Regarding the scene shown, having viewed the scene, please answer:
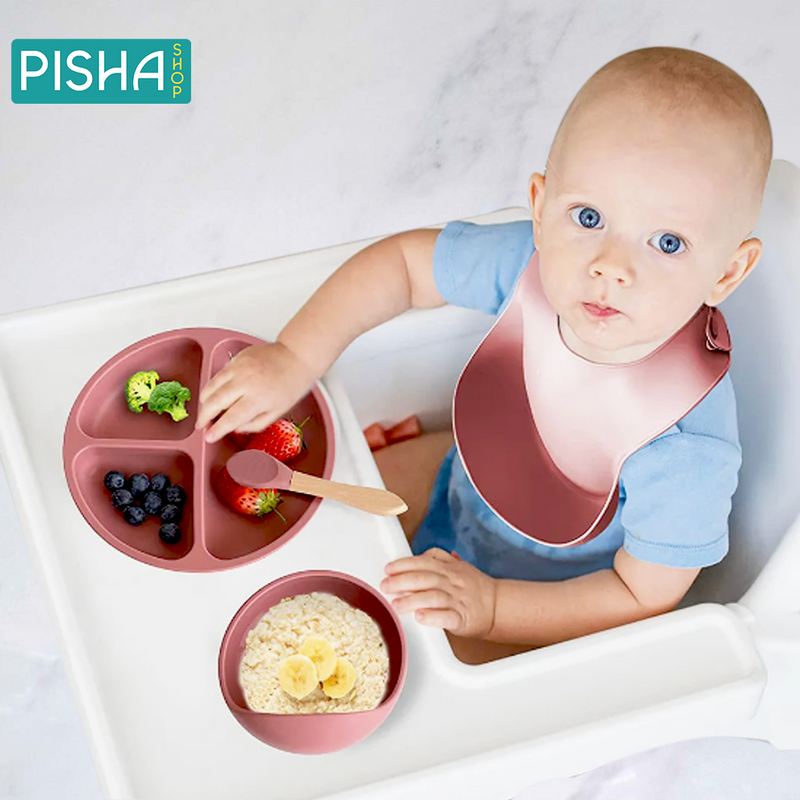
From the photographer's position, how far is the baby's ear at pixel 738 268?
81 centimetres

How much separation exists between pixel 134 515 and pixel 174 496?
0.04 m

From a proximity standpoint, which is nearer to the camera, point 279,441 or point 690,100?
point 690,100

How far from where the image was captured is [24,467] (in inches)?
35.6

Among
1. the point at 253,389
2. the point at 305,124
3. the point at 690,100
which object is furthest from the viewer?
the point at 305,124

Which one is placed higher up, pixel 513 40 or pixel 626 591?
pixel 513 40

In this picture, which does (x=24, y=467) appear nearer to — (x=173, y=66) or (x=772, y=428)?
(x=772, y=428)

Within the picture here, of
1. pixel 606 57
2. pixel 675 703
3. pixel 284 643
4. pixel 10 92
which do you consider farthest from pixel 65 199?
pixel 675 703

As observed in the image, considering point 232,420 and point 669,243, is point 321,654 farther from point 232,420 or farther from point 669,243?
point 669,243

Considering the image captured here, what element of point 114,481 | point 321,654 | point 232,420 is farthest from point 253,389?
point 321,654

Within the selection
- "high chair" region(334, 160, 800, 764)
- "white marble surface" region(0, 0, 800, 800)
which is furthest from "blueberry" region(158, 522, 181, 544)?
"white marble surface" region(0, 0, 800, 800)

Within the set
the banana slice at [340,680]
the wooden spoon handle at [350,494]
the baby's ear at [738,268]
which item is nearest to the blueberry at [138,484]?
the wooden spoon handle at [350,494]

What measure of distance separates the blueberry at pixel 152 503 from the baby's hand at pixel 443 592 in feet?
0.64

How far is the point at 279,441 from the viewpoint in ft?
3.12

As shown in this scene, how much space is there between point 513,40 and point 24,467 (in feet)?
4.68
